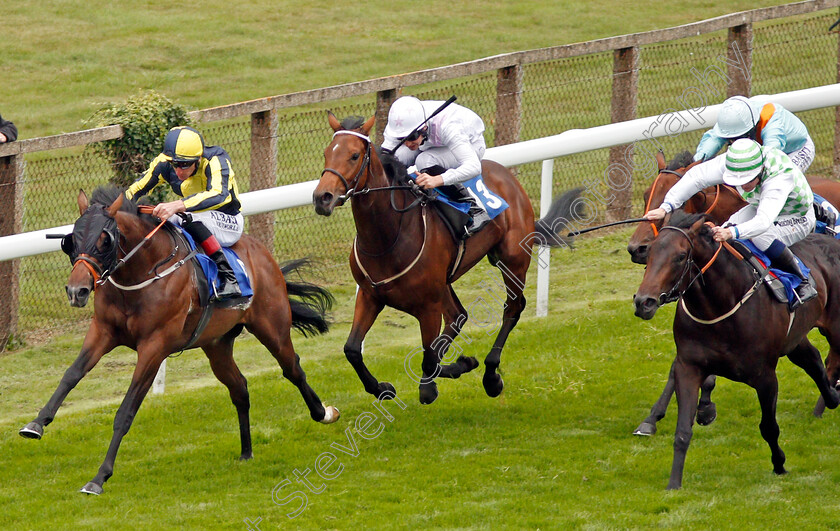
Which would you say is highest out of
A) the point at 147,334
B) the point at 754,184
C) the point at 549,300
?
the point at 754,184

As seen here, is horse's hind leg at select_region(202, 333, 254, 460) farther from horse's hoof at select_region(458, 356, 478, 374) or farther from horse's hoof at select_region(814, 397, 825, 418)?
horse's hoof at select_region(814, 397, 825, 418)

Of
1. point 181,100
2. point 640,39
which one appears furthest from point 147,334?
point 181,100

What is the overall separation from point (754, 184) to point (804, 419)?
1.86 m

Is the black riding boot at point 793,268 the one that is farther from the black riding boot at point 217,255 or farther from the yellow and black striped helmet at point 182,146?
the yellow and black striped helmet at point 182,146

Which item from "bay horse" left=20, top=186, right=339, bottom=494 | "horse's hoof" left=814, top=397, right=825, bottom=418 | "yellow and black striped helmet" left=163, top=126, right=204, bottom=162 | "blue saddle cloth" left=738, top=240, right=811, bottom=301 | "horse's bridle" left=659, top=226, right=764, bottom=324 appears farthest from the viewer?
"horse's hoof" left=814, top=397, right=825, bottom=418

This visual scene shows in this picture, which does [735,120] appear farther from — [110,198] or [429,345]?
[110,198]

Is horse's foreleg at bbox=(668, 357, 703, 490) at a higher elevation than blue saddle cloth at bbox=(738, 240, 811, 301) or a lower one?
lower

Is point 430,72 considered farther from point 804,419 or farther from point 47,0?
point 47,0

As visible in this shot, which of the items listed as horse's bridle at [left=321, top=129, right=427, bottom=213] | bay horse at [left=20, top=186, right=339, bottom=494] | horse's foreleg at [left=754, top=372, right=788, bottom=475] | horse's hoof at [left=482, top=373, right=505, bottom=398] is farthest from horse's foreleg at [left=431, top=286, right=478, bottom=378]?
horse's foreleg at [left=754, top=372, right=788, bottom=475]

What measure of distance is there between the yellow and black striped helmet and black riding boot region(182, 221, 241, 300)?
0.39 m

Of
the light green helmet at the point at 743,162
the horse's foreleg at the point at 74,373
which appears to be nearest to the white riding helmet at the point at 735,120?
the light green helmet at the point at 743,162

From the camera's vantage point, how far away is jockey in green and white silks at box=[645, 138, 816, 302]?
619cm

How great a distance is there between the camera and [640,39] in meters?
11.2

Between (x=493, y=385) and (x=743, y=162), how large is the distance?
2.32 metres
